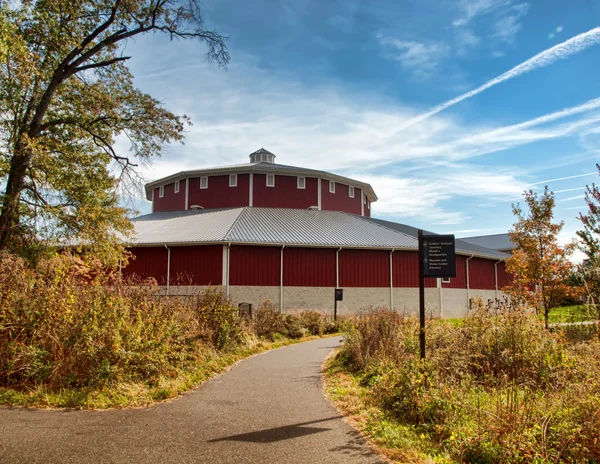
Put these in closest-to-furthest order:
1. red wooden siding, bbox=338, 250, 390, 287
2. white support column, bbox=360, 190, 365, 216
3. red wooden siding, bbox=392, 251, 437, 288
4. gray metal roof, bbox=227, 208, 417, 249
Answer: gray metal roof, bbox=227, 208, 417, 249
red wooden siding, bbox=338, 250, 390, 287
red wooden siding, bbox=392, 251, 437, 288
white support column, bbox=360, 190, 365, 216

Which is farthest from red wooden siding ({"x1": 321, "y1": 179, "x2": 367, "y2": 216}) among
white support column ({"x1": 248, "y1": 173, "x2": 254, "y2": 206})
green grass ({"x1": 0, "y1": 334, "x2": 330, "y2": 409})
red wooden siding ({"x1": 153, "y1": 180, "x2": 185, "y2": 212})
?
green grass ({"x1": 0, "y1": 334, "x2": 330, "y2": 409})

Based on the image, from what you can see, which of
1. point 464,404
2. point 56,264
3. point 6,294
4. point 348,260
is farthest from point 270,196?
point 464,404

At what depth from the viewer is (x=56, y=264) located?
10.9 m

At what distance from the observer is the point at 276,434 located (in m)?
5.93

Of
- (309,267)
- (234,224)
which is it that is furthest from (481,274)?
(234,224)

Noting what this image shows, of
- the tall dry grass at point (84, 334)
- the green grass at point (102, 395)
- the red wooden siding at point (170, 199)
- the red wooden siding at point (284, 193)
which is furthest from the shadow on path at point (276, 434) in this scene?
the red wooden siding at point (170, 199)

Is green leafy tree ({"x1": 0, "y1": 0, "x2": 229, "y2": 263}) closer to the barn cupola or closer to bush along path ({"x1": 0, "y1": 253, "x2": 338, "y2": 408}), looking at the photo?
bush along path ({"x1": 0, "y1": 253, "x2": 338, "y2": 408})

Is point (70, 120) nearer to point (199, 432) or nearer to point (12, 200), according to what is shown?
point (12, 200)

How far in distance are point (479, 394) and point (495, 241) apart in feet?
193

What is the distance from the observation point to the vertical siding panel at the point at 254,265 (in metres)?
24.6

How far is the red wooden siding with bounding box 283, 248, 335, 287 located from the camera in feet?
83.6

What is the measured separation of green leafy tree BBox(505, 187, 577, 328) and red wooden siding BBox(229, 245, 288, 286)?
478 inches

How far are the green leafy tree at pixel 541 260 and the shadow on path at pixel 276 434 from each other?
12.2 meters

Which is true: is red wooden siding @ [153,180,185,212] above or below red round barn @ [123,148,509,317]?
above
